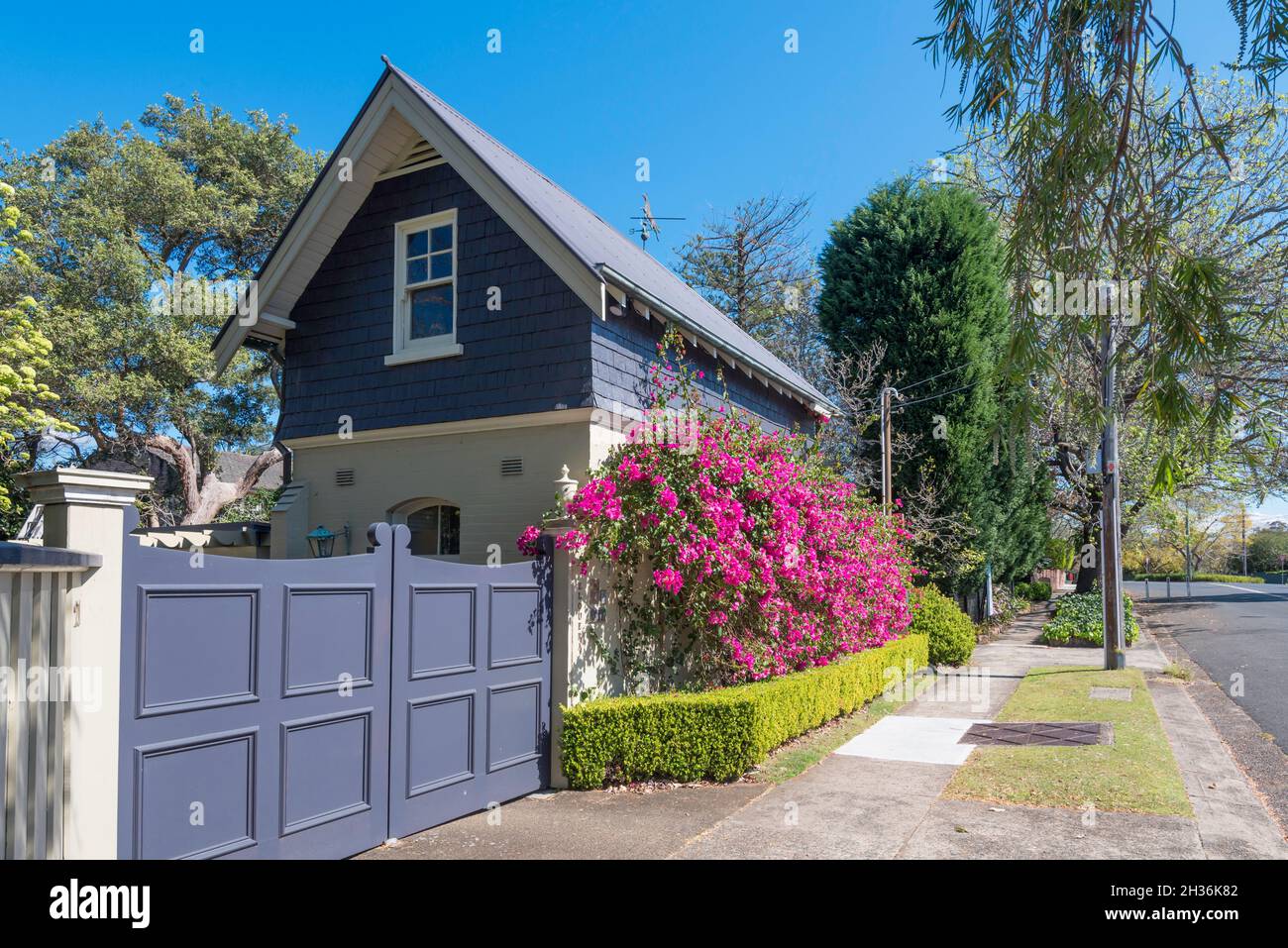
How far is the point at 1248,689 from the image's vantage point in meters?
13.2

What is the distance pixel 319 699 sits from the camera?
560cm

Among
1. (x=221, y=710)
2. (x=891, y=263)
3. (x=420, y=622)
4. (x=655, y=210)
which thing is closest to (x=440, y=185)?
(x=420, y=622)

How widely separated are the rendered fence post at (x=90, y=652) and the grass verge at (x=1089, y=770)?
6384 millimetres

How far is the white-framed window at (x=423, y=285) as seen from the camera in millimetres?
10406

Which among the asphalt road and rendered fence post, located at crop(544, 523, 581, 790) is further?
the asphalt road

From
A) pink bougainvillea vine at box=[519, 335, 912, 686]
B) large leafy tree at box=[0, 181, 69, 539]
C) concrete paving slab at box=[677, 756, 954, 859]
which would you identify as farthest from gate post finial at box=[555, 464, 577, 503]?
large leafy tree at box=[0, 181, 69, 539]

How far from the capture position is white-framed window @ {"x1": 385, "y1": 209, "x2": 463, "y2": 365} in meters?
10.4

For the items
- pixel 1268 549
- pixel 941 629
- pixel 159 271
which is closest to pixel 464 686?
pixel 941 629

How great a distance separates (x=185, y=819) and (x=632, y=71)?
11931 millimetres

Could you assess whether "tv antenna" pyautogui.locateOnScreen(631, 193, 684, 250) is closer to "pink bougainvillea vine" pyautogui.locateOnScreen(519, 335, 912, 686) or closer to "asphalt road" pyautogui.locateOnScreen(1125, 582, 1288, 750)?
"pink bougainvillea vine" pyautogui.locateOnScreen(519, 335, 912, 686)

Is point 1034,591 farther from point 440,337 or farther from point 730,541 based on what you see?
point 440,337

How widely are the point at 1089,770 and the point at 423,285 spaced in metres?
9.06

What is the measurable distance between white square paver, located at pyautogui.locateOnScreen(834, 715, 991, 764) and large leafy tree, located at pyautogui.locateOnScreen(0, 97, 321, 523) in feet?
55.8

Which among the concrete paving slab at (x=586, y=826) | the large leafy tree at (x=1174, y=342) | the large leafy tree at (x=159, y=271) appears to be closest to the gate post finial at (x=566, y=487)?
the concrete paving slab at (x=586, y=826)
